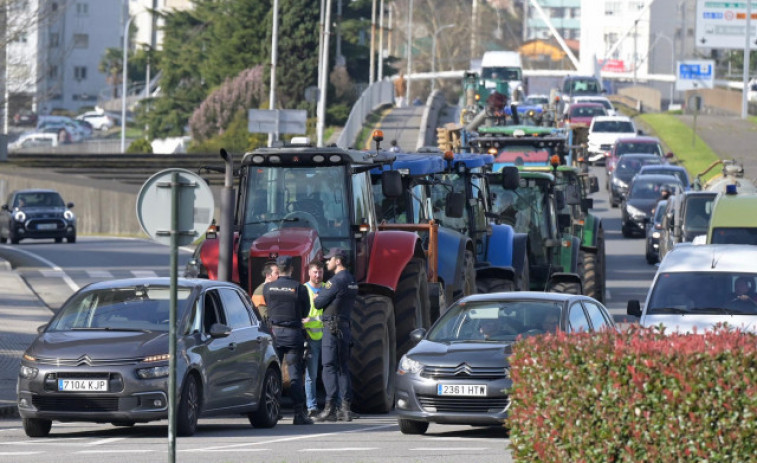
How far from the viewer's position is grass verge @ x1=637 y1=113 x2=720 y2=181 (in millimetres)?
65188

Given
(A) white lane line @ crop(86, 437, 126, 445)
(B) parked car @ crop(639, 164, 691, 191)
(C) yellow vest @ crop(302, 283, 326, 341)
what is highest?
(B) parked car @ crop(639, 164, 691, 191)

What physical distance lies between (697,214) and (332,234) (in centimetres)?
1537

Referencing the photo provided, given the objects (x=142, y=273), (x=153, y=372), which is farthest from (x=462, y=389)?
(x=142, y=273)

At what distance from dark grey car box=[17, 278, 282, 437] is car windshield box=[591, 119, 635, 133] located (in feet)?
164

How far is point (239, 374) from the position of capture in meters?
15.9

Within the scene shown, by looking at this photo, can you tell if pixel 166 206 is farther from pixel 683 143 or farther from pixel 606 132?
pixel 683 143

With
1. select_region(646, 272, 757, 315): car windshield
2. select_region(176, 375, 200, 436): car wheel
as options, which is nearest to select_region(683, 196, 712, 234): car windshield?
select_region(646, 272, 757, 315): car windshield

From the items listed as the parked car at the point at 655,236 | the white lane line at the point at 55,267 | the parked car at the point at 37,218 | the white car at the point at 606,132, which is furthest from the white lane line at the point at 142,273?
the white car at the point at 606,132

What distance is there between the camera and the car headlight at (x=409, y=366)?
50.7 ft

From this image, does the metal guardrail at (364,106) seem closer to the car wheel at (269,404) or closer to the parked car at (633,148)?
the parked car at (633,148)

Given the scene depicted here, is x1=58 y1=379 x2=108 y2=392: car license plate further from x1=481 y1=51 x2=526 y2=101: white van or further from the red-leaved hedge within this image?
x1=481 y1=51 x2=526 y2=101: white van

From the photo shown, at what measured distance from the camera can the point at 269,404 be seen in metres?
16.6

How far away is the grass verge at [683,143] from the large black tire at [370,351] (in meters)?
43.2

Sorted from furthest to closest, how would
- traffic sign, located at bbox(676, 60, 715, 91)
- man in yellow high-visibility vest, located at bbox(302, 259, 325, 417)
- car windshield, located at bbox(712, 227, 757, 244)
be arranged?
traffic sign, located at bbox(676, 60, 715, 91)
car windshield, located at bbox(712, 227, 757, 244)
man in yellow high-visibility vest, located at bbox(302, 259, 325, 417)
